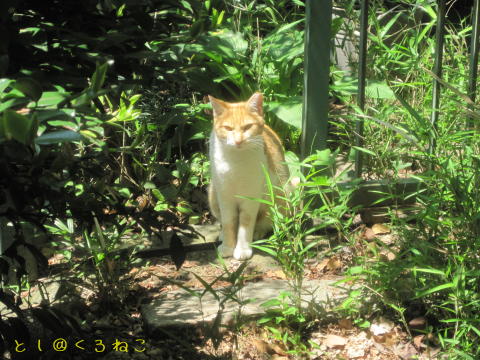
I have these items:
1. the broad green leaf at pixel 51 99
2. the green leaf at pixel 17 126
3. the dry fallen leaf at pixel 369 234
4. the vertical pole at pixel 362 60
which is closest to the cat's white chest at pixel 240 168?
the vertical pole at pixel 362 60

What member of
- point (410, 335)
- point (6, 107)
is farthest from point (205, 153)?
point (6, 107)

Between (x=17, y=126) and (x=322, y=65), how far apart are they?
2.07 meters

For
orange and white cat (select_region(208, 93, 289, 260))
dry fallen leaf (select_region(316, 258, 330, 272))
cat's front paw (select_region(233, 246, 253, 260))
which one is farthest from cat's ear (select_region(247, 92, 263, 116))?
dry fallen leaf (select_region(316, 258, 330, 272))

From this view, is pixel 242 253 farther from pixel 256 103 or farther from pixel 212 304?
pixel 256 103

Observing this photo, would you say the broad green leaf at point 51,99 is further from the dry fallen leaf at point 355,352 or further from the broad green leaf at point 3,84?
the dry fallen leaf at point 355,352

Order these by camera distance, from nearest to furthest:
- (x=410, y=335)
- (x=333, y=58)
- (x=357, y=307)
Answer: (x=410, y=335)
(x=357, y=307)
(x=333, y=58)

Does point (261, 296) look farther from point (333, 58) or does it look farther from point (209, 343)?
point (333, 58)

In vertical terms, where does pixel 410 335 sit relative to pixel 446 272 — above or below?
below

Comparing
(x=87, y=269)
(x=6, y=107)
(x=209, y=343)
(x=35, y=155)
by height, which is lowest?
(x=209, y=343)

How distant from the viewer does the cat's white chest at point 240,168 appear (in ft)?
9.35

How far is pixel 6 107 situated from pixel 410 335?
5.27 feet

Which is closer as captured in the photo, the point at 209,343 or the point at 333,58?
the point at 209,343

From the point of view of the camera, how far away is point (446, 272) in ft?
6.22

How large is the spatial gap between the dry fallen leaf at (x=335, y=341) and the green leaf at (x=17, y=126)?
1.50 metres
